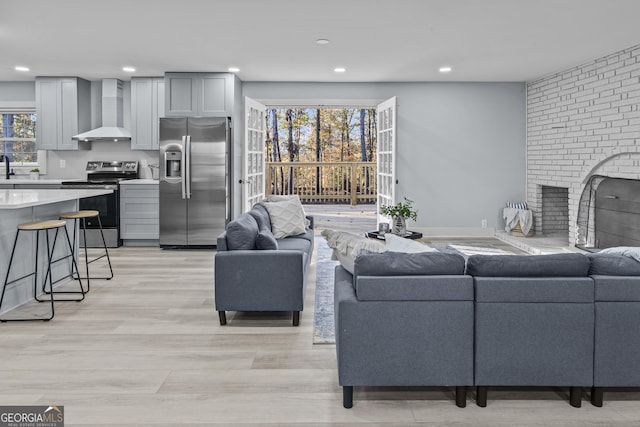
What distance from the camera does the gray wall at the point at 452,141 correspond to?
24.3 ft

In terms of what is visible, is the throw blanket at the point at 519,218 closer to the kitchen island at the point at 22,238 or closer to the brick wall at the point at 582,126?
Result: the brick wall at the point at 582,126

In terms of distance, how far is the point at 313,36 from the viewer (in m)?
4.81

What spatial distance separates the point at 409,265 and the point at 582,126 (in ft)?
15.7


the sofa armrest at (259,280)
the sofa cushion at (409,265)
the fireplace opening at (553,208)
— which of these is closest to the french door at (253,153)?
the sofa armrest at (259,280)

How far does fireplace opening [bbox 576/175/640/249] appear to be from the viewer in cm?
525

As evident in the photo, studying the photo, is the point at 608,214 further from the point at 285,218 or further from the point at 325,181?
the point at 325,181

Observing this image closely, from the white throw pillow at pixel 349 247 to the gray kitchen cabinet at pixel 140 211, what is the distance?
4.67 metres

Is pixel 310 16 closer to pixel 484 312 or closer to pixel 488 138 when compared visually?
pixel 484 312

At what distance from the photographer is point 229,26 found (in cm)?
450

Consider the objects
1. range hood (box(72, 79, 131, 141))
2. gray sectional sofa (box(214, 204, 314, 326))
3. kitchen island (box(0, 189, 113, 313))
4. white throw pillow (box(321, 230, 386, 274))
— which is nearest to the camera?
white throw pillow (box(321, 230, 386, 274))

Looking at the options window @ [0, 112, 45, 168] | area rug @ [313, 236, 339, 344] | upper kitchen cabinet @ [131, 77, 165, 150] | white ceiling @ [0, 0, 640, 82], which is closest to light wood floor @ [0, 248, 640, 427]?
area rug @ [313, 236, 339, 344]

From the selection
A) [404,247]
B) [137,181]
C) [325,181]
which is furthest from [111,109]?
[404,247]

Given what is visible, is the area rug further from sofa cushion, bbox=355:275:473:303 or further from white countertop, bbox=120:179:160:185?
white countertop, bbox=120:179:160:185

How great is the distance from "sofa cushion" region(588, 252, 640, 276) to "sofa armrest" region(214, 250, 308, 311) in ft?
5.99
